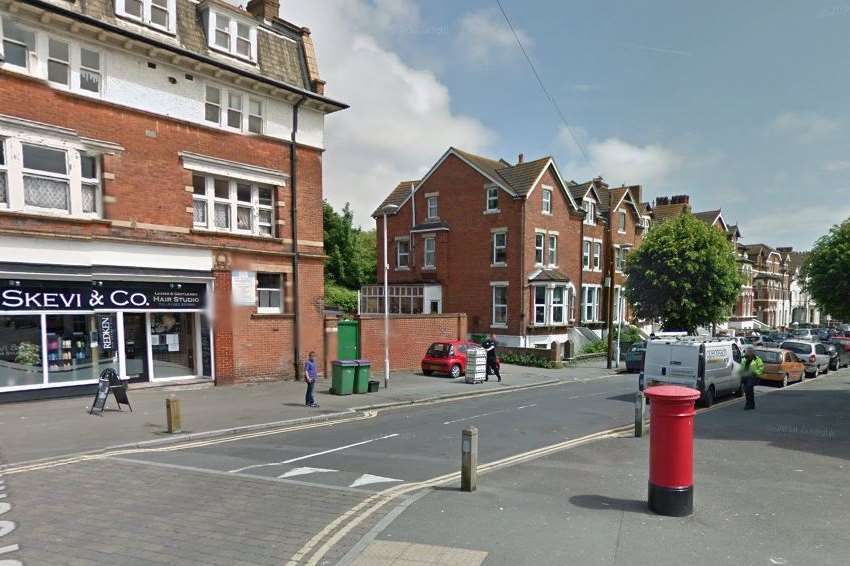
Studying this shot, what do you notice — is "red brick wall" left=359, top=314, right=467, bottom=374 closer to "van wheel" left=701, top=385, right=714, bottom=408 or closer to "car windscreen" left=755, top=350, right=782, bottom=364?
"van wheel" left=701, top=385, right=714, bottom=408

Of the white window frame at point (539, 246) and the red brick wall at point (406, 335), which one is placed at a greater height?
the white window frame at point (539, 246)

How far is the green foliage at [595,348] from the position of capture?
34853mm

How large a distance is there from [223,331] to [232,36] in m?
9.87

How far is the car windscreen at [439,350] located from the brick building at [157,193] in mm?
5143

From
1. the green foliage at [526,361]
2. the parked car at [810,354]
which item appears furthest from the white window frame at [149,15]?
the parked car at [810,354]

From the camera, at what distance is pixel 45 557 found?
5.39 meters

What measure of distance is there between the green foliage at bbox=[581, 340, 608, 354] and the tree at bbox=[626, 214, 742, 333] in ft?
12.3

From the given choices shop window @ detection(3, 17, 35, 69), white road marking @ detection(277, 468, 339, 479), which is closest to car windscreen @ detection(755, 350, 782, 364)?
white road marking @ detection(277, 468, 339, 479)

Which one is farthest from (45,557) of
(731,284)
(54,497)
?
(731,284)

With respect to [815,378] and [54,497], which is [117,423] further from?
[815,378]

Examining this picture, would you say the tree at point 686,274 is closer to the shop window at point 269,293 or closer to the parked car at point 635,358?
the parked car at point 635,358

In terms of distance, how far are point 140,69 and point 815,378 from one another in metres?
28.8

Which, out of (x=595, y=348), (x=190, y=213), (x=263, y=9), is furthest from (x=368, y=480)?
(x=595, y=348)

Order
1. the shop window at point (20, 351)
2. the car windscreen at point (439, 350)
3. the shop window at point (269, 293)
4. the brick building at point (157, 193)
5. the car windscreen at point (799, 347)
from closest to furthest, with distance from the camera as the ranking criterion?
the shop window at point (20, 351), the brick building at point (157, 193), the shop window at point (269, 293), the car windscreen at point (439, 350), the car windscreen at point (799, 347)
